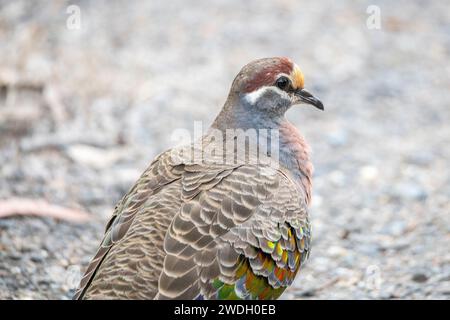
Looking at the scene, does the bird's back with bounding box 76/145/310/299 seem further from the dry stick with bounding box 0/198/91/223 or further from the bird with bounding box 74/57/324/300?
the dry stick with bounding box 0/198/91/223

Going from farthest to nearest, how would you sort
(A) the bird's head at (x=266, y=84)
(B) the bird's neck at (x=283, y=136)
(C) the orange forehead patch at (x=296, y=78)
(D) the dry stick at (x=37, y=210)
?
(D) the dry stick at (x=37, y=210)
(C) the orange forehead patch at (x=296, y=78)
(A) the bird's head at (x=266, y=84)
(B) the bird's neck at (x=283, y=136)

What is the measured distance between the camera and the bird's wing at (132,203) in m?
4.62

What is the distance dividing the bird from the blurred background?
1112 millimetres

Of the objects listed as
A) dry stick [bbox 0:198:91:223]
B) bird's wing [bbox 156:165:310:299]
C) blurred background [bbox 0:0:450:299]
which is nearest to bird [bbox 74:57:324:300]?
bird's wing [bbox 156:165:310:299]

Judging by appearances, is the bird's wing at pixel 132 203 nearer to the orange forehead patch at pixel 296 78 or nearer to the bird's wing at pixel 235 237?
the bird's wing at pixel 235 237

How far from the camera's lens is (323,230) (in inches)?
271

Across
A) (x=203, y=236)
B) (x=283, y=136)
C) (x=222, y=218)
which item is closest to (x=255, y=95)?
(x=283, y=136)

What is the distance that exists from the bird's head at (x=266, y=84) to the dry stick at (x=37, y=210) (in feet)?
6.23

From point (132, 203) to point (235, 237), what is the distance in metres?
0.73

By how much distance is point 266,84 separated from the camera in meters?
5.56

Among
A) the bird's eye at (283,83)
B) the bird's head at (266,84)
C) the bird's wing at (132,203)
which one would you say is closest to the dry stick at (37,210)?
the bird's wing at (132,203)

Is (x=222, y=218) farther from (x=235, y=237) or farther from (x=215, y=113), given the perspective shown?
(x=215, y=113)

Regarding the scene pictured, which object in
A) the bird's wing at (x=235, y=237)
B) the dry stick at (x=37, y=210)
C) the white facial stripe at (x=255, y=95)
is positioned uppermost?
the white facial stripe at (x=255, y=95)

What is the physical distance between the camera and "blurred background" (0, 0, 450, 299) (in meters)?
6.21
